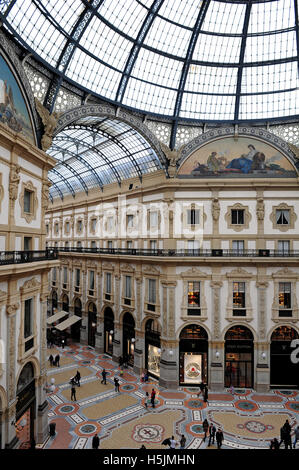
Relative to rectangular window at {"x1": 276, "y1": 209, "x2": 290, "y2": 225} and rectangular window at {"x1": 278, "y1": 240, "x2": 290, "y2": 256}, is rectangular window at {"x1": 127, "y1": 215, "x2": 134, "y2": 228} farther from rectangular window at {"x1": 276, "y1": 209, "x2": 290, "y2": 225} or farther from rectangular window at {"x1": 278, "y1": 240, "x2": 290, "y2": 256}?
rectangular window at {"x1": 278, "y1": 240, "x2": 290, "y2": 256}

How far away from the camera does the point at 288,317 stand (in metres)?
28.4

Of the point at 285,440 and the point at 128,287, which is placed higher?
the point at 128,287

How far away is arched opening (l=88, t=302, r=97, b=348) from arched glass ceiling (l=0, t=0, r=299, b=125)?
2498 centimetres

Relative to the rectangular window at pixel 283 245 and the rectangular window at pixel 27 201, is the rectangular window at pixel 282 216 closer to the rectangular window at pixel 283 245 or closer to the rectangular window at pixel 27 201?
the rectangular window at pixel 283 245

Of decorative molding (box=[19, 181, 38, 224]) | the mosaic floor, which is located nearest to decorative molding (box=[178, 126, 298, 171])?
decorative molding (box=[19, 181, 38, 224])

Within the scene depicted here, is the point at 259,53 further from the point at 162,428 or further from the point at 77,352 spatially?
the point at 77,352

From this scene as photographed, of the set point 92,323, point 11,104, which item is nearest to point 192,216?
point 11,104

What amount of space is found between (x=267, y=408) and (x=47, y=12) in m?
33.1

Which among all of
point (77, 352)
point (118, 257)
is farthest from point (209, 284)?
point (77, 352)

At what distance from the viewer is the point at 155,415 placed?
24.3 metres

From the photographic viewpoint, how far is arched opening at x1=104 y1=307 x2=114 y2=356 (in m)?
37.2

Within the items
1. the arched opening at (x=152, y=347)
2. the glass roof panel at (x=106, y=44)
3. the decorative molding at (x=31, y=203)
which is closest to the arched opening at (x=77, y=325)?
the arched opening at (x=152, y=347)

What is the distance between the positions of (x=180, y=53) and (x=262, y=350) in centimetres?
2778

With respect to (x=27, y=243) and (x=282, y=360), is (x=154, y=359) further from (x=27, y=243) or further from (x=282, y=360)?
(x=27, y=243)
